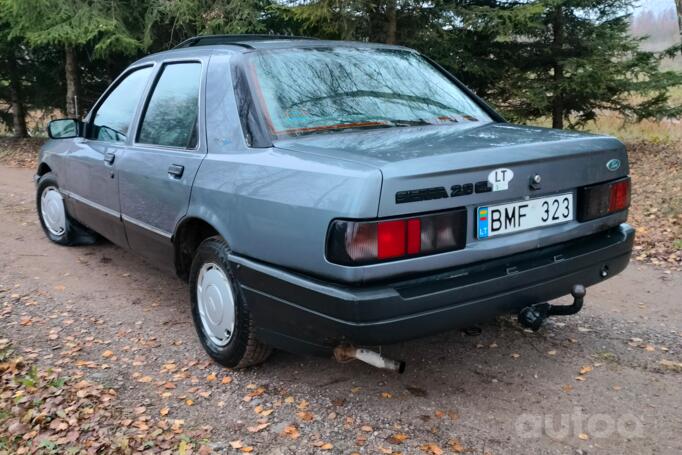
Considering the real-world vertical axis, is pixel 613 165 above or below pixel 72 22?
below

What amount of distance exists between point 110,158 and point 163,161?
0.86m

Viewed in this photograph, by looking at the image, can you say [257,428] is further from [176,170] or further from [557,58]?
[557,58]

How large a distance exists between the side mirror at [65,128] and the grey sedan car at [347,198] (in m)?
1.02

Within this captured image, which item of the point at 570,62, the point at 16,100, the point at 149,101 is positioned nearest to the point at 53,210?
the point at 149,101

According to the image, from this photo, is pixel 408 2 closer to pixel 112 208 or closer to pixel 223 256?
pixel 112 208

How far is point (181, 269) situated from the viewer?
371cm

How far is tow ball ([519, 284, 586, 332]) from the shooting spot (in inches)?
112

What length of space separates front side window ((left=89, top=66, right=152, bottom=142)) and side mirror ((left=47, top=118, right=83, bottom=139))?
0.14 m

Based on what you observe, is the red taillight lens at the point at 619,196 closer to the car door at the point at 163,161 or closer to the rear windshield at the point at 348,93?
the rear windshield at the point at 348,93

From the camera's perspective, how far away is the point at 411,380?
128 inches

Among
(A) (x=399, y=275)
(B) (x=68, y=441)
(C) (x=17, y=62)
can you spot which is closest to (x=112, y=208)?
(B) (x=68, y=441)

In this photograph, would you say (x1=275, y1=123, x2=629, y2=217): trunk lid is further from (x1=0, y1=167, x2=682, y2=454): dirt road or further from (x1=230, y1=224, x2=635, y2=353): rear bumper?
(x1=0, y1=167, x2=682, y2=454): dirt road

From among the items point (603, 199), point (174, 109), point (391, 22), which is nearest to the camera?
point (603, 199)

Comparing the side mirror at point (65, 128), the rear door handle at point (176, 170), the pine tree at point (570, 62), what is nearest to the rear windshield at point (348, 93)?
the rear door handle at point (176, 170)
